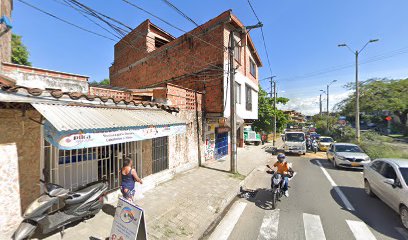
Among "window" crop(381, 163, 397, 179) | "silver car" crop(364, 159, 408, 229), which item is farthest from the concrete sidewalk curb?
"window" crop(381, 163, 397, 179)

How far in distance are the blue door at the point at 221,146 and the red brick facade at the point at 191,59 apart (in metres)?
2.67

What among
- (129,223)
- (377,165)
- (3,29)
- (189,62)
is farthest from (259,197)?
(3,29)

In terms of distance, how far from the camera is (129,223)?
344cm

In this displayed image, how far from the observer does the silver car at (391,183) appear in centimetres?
481

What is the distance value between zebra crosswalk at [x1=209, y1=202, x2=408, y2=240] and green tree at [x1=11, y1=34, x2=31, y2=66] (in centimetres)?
2743

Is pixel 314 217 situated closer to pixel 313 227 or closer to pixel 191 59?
pixel 313 227

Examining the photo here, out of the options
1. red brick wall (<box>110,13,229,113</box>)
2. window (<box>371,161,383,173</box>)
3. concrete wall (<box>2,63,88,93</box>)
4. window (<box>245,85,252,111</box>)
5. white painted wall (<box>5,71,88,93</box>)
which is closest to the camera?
window (<box>371,161,383,173</box>)

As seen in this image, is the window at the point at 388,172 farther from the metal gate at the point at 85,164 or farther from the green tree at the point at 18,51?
the green tree at the point at 18,51

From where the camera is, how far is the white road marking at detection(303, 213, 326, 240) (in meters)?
4.36

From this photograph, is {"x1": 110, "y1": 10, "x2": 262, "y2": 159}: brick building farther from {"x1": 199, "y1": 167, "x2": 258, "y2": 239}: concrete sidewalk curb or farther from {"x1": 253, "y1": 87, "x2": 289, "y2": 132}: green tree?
{"x1": 253, "y1": 87, "x2": 289, "y2": 132}: green tree

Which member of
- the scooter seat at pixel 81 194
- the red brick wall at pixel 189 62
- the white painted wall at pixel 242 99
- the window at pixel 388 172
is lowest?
the scooter seat at pixel 81 194

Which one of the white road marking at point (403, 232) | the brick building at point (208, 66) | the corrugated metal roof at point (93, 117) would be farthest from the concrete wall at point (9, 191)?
the white road marking at point (403, 232)

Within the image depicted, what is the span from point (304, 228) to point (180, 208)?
3300mm

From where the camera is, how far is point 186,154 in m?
9.69
